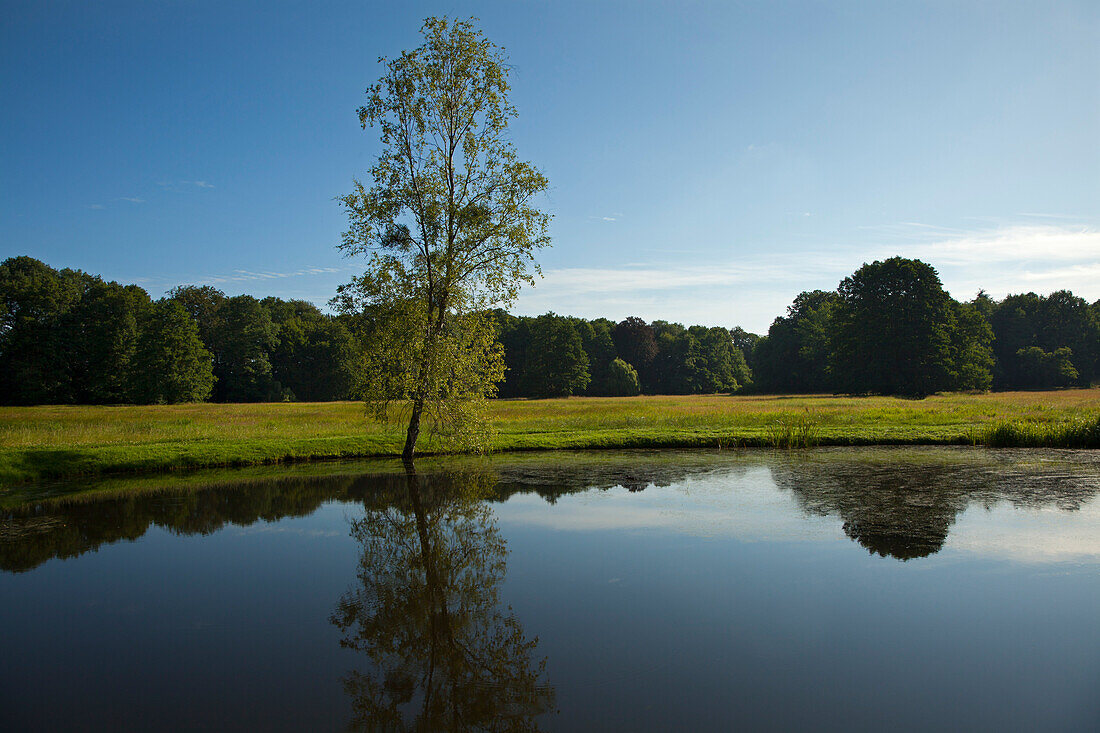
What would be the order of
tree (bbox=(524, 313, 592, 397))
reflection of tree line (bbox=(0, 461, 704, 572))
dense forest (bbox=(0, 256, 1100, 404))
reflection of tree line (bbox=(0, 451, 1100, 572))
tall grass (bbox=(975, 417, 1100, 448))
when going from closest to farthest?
reflection of tree line (bbox=(0, 451, 1100, 572))
reflection of tree line (bbox=(0, 461, 704, 572))
tall grass (bbox=(975, 417, 1100, 448))
dense forest (bbox=(0, 256, 1100, 404))
tree (bbox=(524, 313, 592, 397))

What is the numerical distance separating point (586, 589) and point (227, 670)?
14.6 ft

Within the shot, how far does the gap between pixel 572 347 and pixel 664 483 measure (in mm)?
69594

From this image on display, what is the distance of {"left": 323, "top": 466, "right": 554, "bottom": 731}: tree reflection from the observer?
550 cm

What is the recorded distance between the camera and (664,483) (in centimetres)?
1741

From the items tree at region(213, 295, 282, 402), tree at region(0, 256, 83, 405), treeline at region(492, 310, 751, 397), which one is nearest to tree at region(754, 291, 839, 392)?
treeline at region(492, 310, 751, 397)

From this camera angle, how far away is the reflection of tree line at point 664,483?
11.8 m

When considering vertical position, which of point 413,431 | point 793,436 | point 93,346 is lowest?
point 793,436

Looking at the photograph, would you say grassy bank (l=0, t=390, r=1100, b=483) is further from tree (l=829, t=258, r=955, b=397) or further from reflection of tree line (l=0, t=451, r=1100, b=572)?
tree (l=829, t=258, r=955, b=397)

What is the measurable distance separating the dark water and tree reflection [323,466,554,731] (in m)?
0.03

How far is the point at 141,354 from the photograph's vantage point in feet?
203

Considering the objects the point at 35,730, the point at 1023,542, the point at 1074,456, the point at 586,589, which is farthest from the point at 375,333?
the point at 1074,456

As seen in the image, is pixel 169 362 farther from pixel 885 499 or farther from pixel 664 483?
pixel 885 499

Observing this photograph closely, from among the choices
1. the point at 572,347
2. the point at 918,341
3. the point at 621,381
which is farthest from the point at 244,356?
the point at 918,341

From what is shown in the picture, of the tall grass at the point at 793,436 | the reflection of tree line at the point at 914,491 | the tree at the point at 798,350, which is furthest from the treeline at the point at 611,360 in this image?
the reflection of tree line at the point at 914,491
